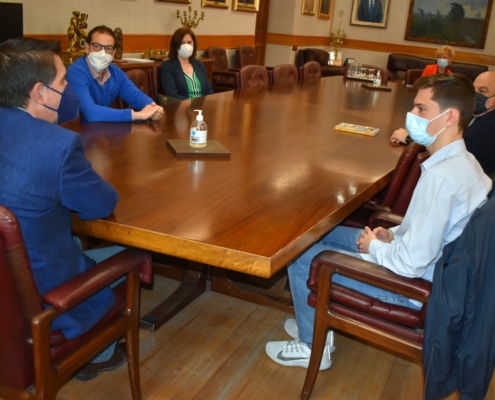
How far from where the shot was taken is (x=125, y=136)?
250 centimetres

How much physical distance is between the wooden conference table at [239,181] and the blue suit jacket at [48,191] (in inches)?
3.8

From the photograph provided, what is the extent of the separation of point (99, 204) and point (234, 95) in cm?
264

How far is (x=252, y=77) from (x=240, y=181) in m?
2.97

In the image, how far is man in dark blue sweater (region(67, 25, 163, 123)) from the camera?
2756 mm

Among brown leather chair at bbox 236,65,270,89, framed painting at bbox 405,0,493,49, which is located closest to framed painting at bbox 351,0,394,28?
framed painting at bbox 405,0,493,49

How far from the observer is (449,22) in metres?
10.9

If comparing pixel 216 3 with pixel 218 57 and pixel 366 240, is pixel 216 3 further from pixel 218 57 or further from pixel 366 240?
pixel 366 240

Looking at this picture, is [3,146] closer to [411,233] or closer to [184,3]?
[411,233]

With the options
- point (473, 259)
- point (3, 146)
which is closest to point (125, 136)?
point (3, 146)

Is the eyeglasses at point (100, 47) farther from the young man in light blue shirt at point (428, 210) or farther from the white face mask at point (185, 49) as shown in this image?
the young man in light blue shirt at point (428, 210)

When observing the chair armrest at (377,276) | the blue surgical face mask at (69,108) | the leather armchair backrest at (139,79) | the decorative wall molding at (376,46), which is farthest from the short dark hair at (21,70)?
the decorative wall molding at (376,46)

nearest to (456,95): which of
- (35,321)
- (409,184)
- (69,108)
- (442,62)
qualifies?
(409,184)

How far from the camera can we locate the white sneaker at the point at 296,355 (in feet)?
7.06

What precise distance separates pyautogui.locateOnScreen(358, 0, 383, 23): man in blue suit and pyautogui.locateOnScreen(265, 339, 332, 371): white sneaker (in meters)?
10.4
